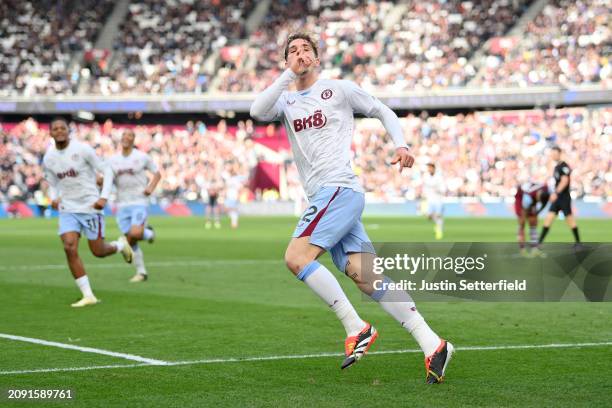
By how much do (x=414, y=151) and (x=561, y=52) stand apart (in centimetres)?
938

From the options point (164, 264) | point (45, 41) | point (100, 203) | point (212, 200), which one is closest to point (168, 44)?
point (45, 41)

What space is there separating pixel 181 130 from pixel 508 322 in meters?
55.5

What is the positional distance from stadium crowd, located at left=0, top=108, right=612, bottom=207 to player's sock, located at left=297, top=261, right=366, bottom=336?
39629 millimetres

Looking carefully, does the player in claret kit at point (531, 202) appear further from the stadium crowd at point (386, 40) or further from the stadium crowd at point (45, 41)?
the stadium crowd at point (45, 41)

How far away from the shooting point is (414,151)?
56344 mm

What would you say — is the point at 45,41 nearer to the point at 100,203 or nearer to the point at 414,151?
the point at 414,151

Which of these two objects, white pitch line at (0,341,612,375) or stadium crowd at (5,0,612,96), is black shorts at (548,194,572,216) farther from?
stadium crowd at (5,0,612,96)

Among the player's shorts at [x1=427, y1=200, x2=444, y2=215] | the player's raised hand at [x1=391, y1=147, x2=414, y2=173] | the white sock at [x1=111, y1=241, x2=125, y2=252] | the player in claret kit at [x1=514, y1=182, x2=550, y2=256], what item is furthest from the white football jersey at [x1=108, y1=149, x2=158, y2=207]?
the player's shorts at [x1=427, y1=200, x2=444, y2=215]

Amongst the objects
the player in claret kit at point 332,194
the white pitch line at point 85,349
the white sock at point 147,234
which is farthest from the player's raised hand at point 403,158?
the white sock at point 147,234

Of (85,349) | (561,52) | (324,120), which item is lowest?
(85,349)

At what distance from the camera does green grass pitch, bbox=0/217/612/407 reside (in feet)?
23.2

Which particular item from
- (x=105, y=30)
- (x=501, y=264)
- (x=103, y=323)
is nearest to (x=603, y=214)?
(x=501, y=264)

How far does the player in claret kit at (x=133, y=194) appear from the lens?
17734mm

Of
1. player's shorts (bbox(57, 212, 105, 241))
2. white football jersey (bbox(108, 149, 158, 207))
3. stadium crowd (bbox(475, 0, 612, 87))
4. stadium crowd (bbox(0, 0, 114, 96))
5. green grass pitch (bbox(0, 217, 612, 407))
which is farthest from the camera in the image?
stadium crowd (bbox(0, 0, 114, 96))
